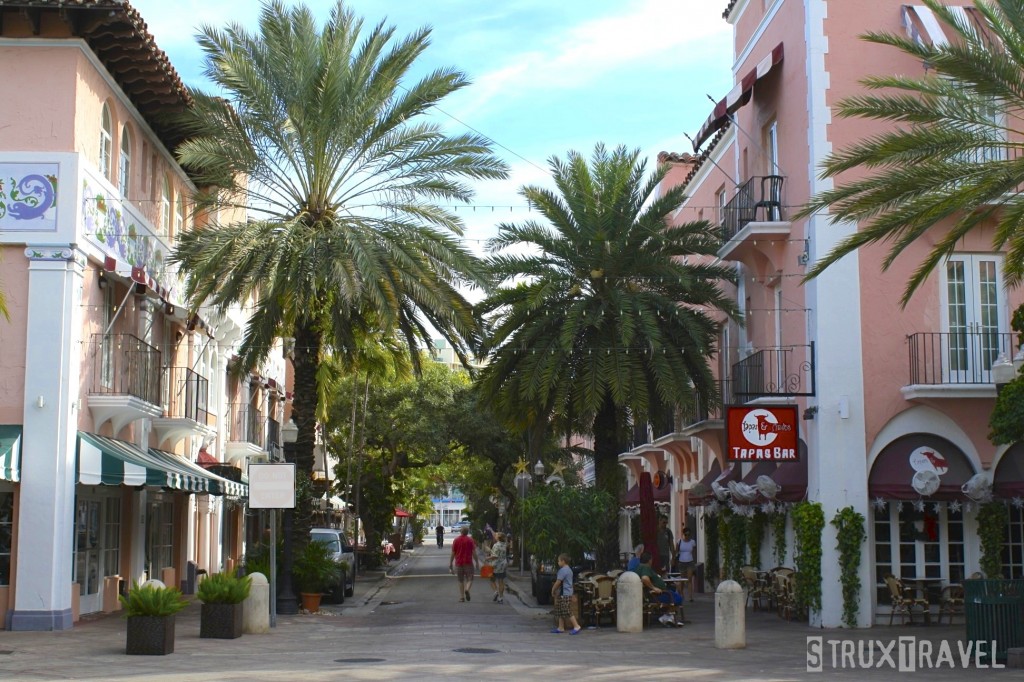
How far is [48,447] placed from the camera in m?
20.6

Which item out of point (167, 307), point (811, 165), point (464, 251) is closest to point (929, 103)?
point (811, 165)

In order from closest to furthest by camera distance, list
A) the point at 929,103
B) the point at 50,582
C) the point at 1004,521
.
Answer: the point at 929,103 < the point at 50,582 < the point at 1004,521

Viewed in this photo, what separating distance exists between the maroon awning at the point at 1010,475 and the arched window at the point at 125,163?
1701cm

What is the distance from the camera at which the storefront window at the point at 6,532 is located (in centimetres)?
2062

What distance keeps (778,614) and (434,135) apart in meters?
11.5

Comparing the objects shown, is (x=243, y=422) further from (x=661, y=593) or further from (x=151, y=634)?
(x=151, y=634)

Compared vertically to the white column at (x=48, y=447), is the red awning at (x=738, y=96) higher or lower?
higher

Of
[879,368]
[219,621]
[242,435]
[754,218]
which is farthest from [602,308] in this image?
[242,435]

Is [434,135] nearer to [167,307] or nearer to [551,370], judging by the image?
[551,370]

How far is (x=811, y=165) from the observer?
22516 mm

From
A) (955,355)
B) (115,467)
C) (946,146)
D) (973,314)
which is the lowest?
(115,467)

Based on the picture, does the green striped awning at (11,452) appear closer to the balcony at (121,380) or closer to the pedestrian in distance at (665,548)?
the balcony at (121,380)

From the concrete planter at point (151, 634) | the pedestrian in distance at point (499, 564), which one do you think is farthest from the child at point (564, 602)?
the pedestrian in distance at point (499, 564)

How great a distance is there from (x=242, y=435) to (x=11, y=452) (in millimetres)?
17265
